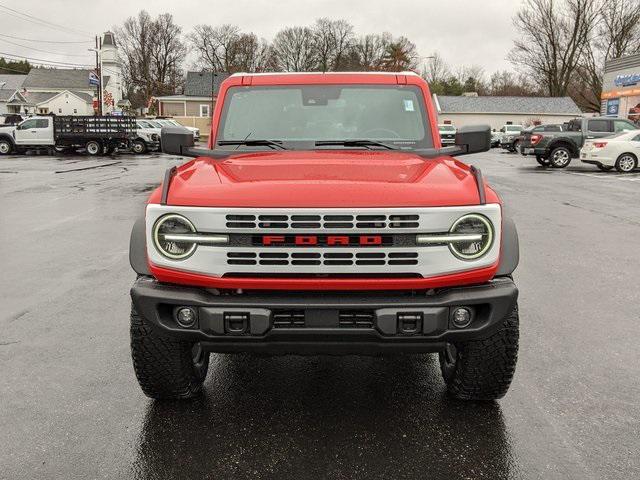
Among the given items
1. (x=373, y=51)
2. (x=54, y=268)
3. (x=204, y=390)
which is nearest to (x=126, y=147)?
(x=54, y=268)

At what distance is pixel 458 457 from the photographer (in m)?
3.03

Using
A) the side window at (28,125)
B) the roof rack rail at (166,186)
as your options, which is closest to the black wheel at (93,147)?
the side window at (28,125)

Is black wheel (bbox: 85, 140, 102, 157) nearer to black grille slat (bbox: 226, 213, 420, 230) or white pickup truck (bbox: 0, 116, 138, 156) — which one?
white pickup truck (bbox: 0, 116, 138, 156)

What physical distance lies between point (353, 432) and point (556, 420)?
112 centimetres

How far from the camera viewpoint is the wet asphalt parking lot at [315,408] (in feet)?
9.74

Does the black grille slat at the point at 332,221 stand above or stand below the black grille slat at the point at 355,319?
above

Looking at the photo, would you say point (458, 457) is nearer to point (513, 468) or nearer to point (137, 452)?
point (513, 468)

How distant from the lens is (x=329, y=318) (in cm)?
289

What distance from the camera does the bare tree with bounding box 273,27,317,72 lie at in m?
93.8

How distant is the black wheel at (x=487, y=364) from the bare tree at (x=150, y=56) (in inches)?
3670

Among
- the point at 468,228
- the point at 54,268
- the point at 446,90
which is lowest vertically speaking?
the point at 54,268

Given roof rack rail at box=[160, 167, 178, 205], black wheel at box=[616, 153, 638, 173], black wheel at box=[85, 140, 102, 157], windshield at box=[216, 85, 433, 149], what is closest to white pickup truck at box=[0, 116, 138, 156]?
black wheel at box=[85, 140, 102, 157]

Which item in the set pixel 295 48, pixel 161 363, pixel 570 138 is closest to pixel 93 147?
pixel 570 138

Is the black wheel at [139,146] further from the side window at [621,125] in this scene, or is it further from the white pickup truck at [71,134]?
the side window at [621,125]
